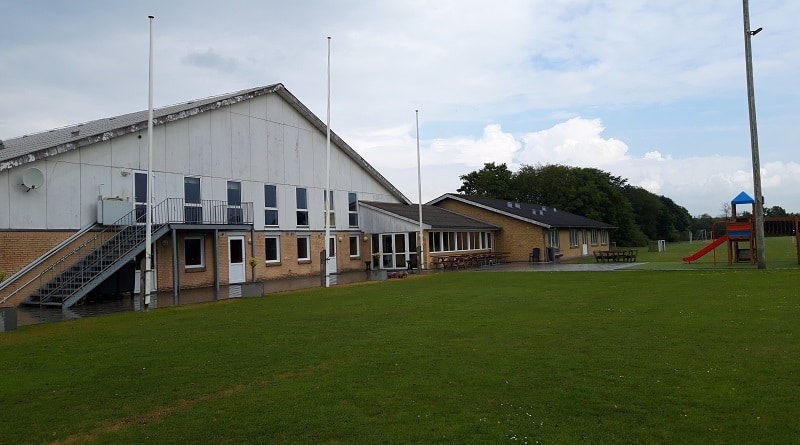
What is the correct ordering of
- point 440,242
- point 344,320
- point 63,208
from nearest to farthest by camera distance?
1. point 344,320
2. point 63,208
3. point 440,242

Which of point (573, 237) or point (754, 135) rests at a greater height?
point (754, 135)

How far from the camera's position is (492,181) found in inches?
3157

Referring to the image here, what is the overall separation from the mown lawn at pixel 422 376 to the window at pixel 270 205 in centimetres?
1535

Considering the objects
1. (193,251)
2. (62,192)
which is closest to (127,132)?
(62,192)

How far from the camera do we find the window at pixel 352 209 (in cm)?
3658

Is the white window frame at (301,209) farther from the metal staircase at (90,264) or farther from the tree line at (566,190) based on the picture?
the tree line at (566,190)

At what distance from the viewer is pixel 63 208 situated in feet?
69.5

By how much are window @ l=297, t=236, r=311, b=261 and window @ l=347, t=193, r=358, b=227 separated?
424 centimetres

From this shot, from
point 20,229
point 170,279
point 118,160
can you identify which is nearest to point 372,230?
point 170,279

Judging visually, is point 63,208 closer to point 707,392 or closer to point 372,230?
point 372,230

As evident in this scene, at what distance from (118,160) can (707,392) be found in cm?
2215

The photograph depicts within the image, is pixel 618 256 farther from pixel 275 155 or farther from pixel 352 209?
pixel 275 155

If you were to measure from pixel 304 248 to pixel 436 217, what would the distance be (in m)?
10.5

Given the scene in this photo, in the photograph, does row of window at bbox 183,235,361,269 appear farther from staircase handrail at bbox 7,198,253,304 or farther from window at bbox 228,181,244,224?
window at bbox 228,181,244,224
